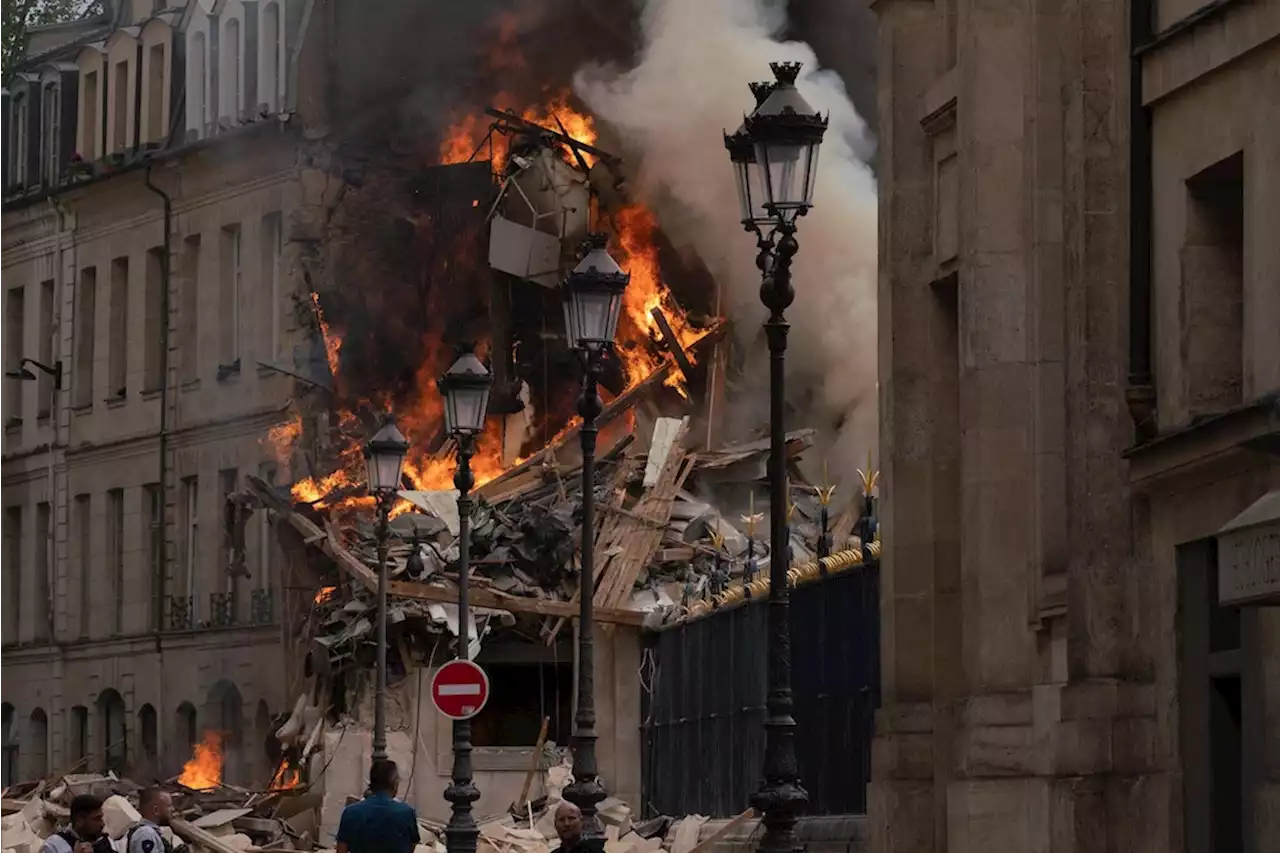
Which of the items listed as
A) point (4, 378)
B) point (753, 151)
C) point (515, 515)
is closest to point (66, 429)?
point (4, 378)

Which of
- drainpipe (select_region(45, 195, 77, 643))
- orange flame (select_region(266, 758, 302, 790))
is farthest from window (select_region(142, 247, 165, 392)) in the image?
orange flame (select_region(266, 758, 302, 790))

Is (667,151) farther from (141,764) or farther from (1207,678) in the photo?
(1207,678)

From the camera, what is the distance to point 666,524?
46.5 meters

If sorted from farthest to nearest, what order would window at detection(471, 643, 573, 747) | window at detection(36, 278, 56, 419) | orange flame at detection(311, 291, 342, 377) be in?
window at detection(36, 278, 56, 419) < orange flame at detection(311, 291, 342, 377) < window at detection(471, 643, 573, 747)

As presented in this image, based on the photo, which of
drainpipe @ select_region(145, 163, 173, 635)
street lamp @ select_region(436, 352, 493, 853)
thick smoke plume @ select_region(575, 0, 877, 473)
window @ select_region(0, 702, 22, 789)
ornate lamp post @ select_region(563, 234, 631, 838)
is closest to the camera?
ornate lamp post @ select_region(563, 234, 631, 838)

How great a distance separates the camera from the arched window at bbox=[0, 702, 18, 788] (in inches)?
2677

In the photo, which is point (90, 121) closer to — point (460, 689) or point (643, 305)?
point (643, 305)

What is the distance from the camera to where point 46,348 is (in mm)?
70625

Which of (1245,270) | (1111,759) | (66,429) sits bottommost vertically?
(1111,759)

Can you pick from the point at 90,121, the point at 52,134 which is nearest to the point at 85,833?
the point at 90,121

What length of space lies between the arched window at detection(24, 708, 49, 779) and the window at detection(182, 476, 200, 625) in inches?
209

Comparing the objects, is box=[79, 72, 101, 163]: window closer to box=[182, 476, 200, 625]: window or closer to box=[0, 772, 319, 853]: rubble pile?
box=[182, 476, 200, 625]: window

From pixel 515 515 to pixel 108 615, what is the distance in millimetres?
20402

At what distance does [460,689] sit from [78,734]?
132 ft
